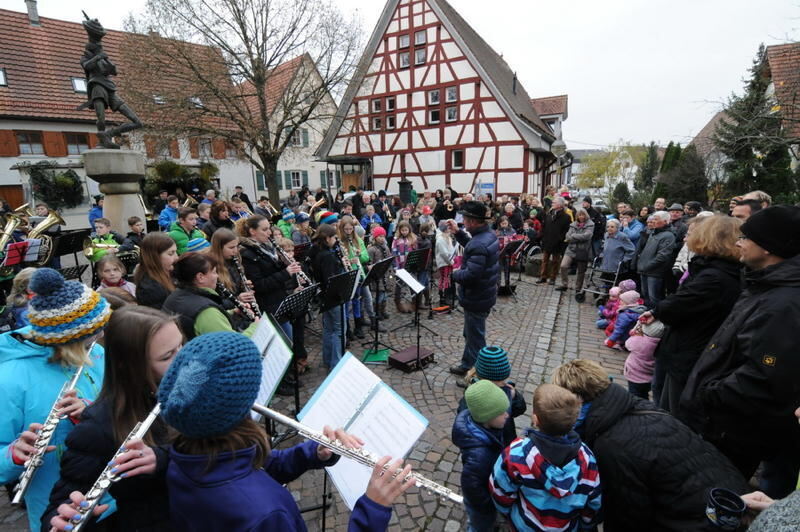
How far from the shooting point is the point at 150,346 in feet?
5.63

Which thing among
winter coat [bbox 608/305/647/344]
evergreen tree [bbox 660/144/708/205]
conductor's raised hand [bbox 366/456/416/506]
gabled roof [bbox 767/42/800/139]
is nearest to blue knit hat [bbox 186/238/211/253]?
conductor's raised hand [bbox 366/456/416/506]

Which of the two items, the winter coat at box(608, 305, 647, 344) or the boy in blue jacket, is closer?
the boy in blue jacket

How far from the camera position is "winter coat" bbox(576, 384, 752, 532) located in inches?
73.9

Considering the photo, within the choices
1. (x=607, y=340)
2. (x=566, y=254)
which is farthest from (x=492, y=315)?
(x=566, y=254)

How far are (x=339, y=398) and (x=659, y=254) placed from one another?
249 inches

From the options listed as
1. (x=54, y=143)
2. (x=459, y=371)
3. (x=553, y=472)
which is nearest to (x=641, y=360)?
(x=459, y=371)

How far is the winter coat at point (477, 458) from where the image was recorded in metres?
2.38

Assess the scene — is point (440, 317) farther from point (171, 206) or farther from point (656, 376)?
point (171, 206)

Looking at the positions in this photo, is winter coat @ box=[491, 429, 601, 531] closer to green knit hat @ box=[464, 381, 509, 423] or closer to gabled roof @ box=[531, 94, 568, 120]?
green knit hat @ box=[464, 381, 509, 423]

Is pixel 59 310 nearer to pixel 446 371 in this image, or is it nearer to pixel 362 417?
pixel 362 417

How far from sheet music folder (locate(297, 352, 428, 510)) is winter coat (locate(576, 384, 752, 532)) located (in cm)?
110

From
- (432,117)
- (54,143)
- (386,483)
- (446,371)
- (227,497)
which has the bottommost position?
(446,371)

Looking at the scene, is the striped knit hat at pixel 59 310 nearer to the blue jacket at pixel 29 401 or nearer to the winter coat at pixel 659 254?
the blue jacket at pixel 29 401

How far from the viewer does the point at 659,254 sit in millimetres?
6234
